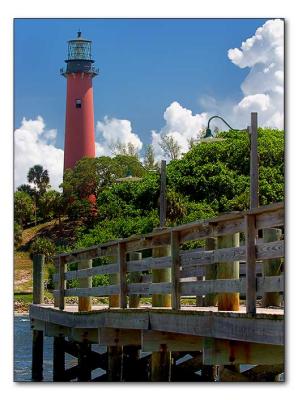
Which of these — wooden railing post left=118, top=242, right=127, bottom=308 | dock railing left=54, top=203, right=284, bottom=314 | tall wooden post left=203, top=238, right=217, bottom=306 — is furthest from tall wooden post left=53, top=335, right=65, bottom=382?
tall wooden post left=203, top=238, right=217, bottom=306

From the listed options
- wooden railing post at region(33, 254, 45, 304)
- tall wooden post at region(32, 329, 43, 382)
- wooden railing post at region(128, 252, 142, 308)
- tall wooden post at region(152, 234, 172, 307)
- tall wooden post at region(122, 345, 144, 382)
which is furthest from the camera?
wooden railing post at region(33, 254, 45, 304)

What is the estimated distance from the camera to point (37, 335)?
1527 centimetres

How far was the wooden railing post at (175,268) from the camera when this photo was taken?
9.73m

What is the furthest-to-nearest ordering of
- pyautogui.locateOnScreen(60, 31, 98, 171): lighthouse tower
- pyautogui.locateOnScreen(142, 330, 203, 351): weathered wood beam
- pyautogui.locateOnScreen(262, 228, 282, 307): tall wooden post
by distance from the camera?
1. pyautogui.locateOnScreen(60, 31, 98, 171): lighthouse tower
2. pyautogui.locateOnScreen(142, 330, 203, 351): weathered wood beam
3. pyautogui.locateOnScreen(262, 228, 282, 307): tall wooden post

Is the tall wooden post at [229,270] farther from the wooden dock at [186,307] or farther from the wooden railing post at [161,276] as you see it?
the wooden railing post at [161,276]

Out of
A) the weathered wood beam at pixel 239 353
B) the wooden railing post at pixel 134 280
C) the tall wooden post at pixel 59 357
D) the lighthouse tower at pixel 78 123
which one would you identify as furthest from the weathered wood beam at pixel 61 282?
the lighthouse tower at pixel 78 123

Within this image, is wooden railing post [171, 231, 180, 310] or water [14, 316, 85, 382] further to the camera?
water [14, 316, 85, 382]

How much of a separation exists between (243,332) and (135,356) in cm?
378

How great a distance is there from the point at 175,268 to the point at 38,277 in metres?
5.88

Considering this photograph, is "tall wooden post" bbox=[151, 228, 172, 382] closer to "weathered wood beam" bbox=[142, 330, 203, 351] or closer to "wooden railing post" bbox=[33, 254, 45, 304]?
"weathered wood beam" bbox=[142, 330, 203, 351]

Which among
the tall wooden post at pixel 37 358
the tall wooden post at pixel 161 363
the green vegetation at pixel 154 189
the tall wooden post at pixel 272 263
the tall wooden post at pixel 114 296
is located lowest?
the tall wooden post at pixel 37 358

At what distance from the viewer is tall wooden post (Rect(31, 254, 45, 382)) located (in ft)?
48.2

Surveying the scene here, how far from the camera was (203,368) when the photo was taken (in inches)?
454

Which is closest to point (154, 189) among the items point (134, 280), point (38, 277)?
point (38, 277)
